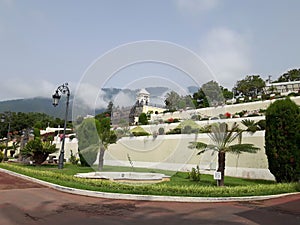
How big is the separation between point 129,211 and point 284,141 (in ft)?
25.1

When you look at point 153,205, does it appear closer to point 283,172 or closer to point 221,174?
point 221,174

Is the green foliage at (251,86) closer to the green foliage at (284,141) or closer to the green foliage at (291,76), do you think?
the green foliage at (291,76)

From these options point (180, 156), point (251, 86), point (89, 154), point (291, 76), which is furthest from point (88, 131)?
point (291, 76)

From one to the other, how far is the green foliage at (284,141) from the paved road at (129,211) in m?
2.45

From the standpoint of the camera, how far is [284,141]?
11562 mm

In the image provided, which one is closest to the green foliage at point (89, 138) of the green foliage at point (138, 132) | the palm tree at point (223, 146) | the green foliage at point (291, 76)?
the green foliage at point (138, 132)

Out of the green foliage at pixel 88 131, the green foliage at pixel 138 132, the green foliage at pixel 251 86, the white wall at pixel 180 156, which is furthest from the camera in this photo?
the green foliage at pixel 251 86

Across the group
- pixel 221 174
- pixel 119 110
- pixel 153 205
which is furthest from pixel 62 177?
pixel 221 174

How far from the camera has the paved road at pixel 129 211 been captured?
585 cm

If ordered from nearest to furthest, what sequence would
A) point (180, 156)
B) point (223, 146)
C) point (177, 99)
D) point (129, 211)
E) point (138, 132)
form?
point (129, 211), point (223, 146), point (177, 99), point (180, 156), point (138, 132)

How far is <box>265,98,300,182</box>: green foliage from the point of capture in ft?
37.0

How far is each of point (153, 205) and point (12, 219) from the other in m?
3.50

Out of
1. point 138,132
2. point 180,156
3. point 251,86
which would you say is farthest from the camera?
point 251,86

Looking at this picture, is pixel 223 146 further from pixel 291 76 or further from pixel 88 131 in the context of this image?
pixel 291 76
